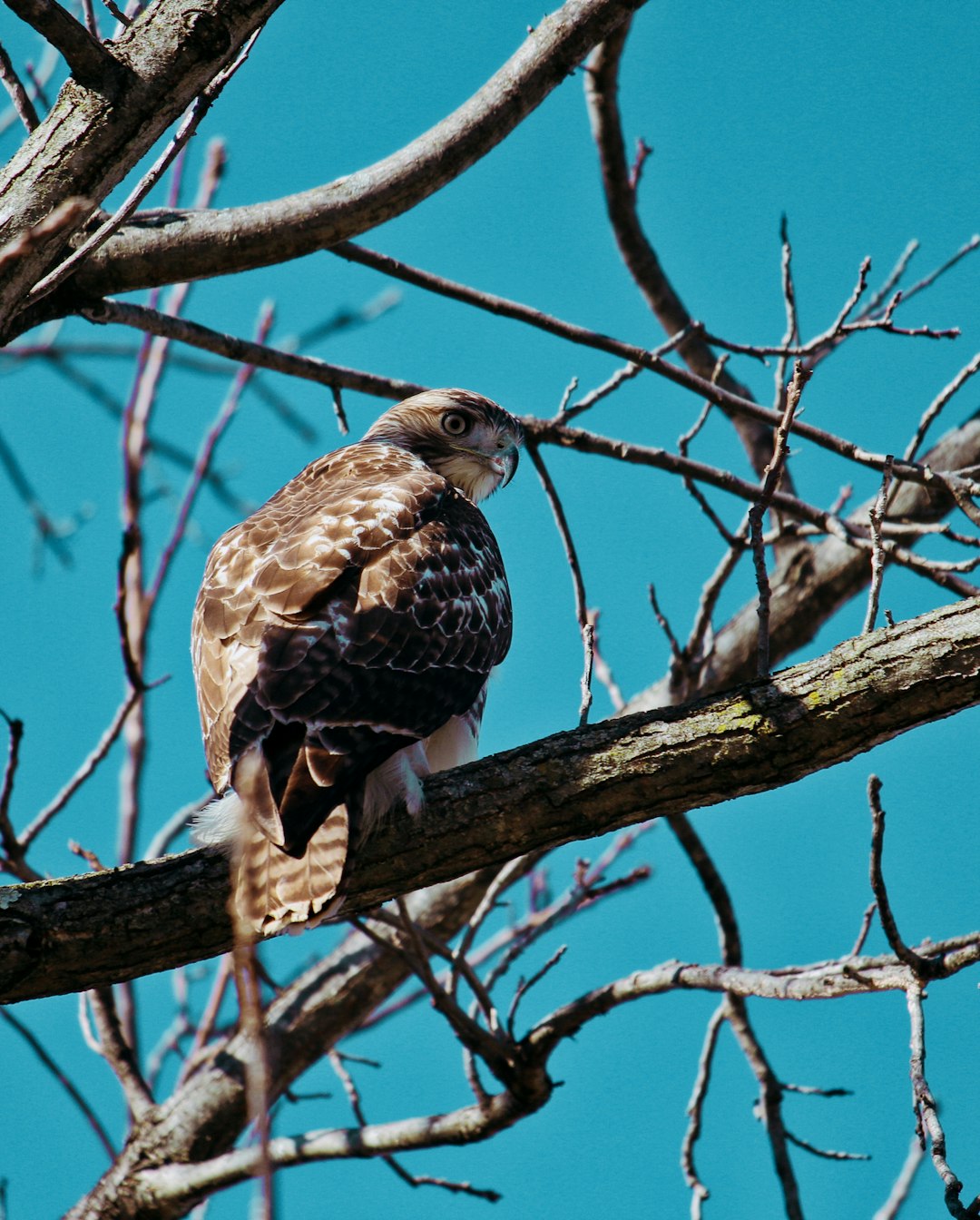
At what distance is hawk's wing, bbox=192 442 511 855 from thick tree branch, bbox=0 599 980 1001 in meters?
0.25

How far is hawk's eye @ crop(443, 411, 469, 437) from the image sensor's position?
5316 millimetres

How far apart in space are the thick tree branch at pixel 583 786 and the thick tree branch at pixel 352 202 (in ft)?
4.74

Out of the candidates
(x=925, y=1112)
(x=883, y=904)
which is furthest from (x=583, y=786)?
(x=925, y=1112)

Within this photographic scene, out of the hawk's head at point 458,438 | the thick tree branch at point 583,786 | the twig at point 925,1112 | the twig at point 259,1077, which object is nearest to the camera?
the twig at point 259,1077

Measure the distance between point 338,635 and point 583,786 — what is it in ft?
2.49

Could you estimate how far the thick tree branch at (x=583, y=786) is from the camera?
9.69 ft

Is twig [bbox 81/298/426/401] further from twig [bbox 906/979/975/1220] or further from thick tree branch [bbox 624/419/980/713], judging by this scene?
twig [bbox 906/979/975/1220]

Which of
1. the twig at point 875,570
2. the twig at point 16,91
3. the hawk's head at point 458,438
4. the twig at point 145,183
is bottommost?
the twig at point 875,570

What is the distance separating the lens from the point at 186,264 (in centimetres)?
348

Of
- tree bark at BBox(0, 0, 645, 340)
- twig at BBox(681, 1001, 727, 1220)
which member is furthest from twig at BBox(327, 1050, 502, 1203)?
tree bark at BBox(0, 0, 645, 340)

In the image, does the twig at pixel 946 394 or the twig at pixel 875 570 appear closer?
the twig at pixel 875 570

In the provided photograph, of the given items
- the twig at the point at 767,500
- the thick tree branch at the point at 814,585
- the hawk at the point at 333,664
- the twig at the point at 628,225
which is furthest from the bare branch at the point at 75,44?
the thick tree branch at the point at 814,585

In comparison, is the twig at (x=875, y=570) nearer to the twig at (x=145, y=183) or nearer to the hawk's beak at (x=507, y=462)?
the twig at (x=145, y=183)

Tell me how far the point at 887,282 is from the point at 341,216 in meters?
2.76
